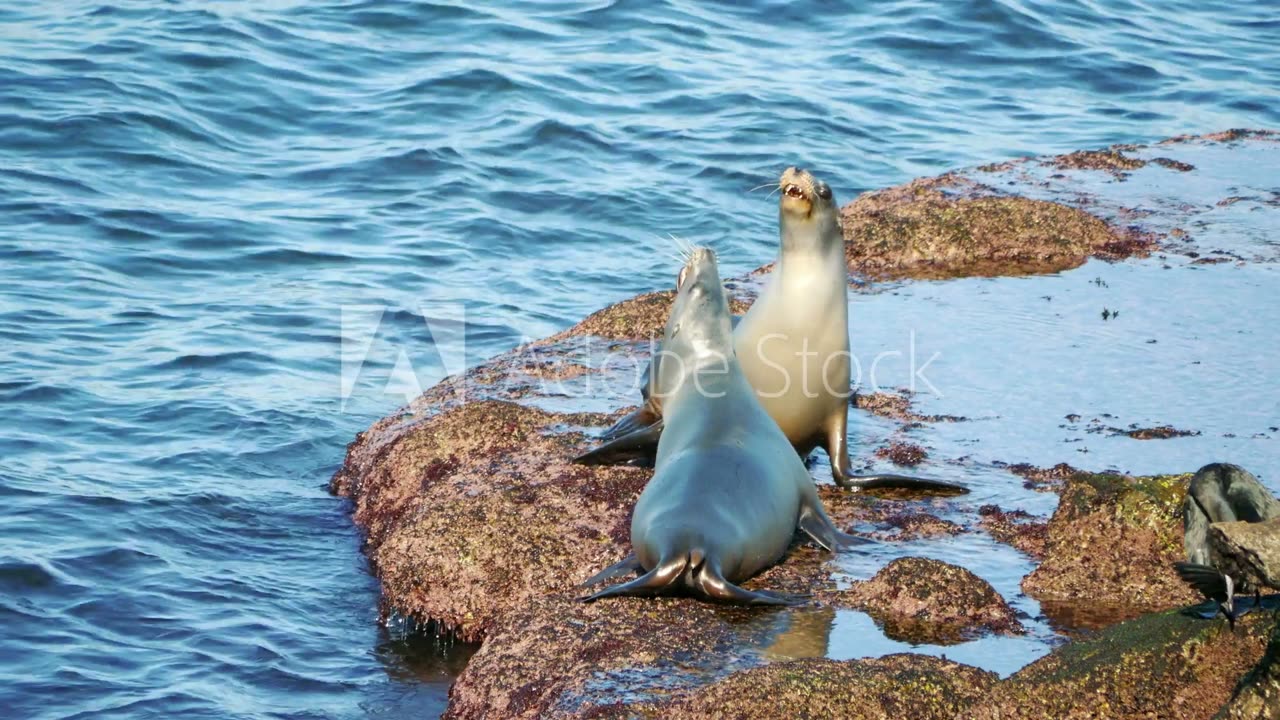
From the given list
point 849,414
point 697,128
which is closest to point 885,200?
point 849,414

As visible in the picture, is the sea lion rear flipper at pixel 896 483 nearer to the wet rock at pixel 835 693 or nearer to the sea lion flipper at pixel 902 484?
the sea lion flipper at pixel 902 484

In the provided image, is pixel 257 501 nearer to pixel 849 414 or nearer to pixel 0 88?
pixel 849 414

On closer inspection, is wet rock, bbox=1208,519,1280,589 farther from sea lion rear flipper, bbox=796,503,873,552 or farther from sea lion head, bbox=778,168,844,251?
sea lion head, bbox=778,168,844,251

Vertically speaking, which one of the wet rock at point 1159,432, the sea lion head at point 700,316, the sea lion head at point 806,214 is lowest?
the wet rock at point 1159,432

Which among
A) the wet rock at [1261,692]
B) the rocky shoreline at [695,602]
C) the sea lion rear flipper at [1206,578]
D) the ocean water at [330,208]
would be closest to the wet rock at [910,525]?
the rocky shoreline at [695,602]

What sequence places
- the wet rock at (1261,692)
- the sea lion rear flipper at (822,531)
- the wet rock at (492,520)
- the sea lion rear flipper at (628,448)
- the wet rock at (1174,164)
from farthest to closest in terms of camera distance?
1. the wet rock at (1174,164)
2. the sea lion rear flipper at (628,448)
3. the wet rock at (492,520)
4. the sea lion rear flipper at (822,531)
5. the wet rock at (1261,692)

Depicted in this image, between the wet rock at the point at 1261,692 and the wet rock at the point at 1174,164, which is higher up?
the wet rock at the point at 1174,164

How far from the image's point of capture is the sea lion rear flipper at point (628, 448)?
6.56m

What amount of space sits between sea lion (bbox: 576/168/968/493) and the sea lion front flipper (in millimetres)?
705

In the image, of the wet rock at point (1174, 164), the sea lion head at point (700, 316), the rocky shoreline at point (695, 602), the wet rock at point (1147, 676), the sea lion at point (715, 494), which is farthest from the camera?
the wet rock at point (1174, 164)

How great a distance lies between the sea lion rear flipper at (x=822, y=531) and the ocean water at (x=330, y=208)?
1.42 meters

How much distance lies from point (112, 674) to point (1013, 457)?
3.88 metres

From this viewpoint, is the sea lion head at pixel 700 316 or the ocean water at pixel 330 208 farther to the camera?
the ocean water at pixel 330 208

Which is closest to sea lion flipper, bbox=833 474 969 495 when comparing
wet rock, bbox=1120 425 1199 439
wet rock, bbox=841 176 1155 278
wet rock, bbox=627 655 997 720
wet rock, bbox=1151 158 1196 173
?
wet rock, bbox=1120 425 1199 439
